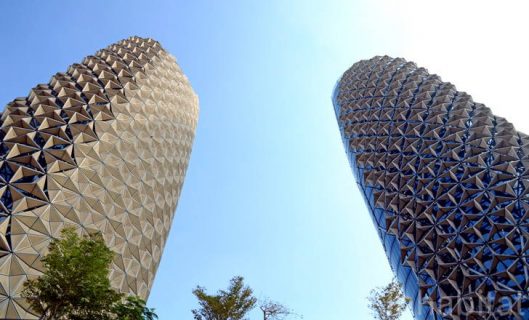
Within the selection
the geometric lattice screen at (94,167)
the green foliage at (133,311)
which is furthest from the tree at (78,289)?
the geometric lattice screen at (94,167)

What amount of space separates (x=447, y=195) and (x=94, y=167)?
72.6ft

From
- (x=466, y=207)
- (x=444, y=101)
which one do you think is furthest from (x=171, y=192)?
(x=444, y=101)

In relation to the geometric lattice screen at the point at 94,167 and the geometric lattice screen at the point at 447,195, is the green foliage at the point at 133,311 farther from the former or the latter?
the geometric lattice screen at the point at 447,195

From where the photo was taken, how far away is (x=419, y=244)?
26.7 meters

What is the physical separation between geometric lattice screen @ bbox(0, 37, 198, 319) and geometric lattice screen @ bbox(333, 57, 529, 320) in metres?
16.6

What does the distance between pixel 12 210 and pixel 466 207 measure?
25038 millimetres

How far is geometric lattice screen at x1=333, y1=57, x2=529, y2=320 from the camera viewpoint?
22141 mm

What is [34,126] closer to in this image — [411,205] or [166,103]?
[166,103]

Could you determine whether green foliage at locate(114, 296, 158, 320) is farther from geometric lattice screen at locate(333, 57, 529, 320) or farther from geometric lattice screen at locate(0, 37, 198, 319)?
geometric lattice screen at locate(333, 57, 529, 320)

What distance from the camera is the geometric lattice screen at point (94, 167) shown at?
18.4m

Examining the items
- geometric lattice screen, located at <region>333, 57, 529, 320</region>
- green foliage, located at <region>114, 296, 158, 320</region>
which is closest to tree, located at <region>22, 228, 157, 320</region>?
green foliage, located at <region>114, 296, 158, 320</region>

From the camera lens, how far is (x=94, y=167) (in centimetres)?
2314

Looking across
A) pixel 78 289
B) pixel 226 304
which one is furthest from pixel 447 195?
pixel 78 289

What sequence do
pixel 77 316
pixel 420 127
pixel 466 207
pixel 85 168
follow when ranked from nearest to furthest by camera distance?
pixel 77 316 → pixel 85 168 → pixel 466 207 → pixel 420 127
